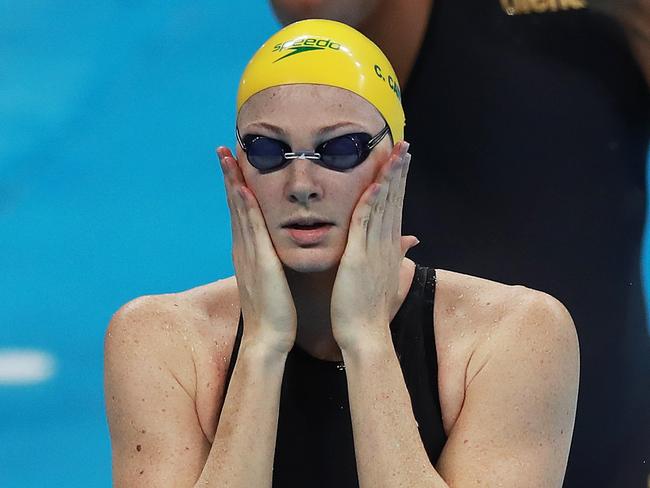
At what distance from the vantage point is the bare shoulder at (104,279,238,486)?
1.66m

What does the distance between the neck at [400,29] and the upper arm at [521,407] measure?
1.88ft

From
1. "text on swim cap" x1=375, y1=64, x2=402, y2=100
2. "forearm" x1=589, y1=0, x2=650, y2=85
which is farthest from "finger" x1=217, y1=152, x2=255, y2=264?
"forearm" x1=589, y1=0, x2=650, y2=85

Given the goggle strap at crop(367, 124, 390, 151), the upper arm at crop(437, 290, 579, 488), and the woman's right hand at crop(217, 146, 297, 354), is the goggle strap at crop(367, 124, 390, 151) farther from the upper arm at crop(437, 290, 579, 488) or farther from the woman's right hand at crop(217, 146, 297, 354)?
the upper arm at crop(437, 290, 579, 488)

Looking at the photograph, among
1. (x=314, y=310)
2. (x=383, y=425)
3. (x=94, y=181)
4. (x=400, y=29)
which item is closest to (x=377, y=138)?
(x=314, y=310)

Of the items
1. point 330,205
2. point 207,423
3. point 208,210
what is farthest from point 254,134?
point 208,210

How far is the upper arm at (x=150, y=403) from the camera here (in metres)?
1.65

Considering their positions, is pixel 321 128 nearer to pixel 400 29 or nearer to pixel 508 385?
pixel 508 385

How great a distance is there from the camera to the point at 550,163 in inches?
79.7

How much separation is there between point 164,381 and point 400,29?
0.75 meters

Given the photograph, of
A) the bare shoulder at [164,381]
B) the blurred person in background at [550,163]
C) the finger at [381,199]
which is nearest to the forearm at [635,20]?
the blurred person in background at [550,163]

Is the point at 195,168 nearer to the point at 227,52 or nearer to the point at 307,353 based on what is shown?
the point at 227,52

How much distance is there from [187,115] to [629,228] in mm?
3018

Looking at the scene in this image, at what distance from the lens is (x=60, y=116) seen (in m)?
4.91

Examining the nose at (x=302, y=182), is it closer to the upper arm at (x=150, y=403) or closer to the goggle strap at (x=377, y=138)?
the goggle strap at (x=377, y=138)
